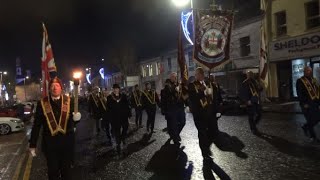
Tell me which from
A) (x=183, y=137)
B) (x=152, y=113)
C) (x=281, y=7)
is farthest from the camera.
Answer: (x=281, y=7)

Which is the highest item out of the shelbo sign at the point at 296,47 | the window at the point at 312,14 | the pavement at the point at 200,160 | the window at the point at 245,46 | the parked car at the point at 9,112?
the window at the point at 312,14

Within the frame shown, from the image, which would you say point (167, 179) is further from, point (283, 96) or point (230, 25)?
point (283, 96)

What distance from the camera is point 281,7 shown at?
27141 millimetres

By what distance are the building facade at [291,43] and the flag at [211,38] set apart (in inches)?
422

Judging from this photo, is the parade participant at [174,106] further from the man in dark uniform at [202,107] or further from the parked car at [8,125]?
the parked car at [8,125]

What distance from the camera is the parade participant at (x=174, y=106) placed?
11.4 m

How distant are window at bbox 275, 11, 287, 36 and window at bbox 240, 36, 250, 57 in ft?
11.4

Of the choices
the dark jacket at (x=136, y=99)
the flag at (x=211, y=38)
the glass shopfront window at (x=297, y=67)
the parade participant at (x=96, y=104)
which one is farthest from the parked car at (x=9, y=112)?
the glass shopfront window at (x=297, y=67)

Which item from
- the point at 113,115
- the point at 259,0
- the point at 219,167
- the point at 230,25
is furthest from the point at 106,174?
the point at 259,0

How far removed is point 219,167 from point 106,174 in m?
2.11

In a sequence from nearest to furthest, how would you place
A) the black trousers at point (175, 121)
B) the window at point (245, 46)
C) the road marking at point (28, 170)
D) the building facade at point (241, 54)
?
1. the road marking at point (28, 170)
2. the black trousers at point (175, 121)
3. the building facade at point (241, 54)
4. the window at point (245, 46)

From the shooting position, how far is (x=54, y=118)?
20.5ft

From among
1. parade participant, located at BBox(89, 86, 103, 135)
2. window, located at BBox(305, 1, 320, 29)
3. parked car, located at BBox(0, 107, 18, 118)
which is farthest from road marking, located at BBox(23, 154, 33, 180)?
window, located at BBox(305, 1, 320, 29)

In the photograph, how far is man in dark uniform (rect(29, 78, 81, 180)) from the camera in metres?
6.26
